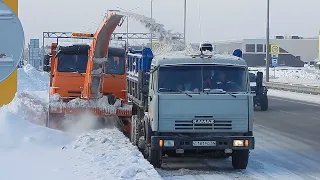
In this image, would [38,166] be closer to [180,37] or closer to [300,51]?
[180,37]

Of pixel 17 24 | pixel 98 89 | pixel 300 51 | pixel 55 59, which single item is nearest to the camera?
pixel 17 24

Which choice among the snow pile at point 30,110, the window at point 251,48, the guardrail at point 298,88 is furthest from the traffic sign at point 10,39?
the window at point 251,48

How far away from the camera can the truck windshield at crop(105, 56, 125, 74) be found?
1824cm

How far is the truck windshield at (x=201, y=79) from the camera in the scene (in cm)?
1223

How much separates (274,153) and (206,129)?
158 inches

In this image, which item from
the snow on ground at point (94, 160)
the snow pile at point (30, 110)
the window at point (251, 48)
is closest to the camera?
the snow on ground at point (94, 160)

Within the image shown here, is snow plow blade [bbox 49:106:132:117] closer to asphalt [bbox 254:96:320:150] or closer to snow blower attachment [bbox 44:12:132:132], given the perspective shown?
snow blower attachment [bbox 44:12:132:132]

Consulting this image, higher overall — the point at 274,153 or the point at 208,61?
the point at 208,61

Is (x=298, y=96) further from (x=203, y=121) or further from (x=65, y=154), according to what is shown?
(x=203, y=121)

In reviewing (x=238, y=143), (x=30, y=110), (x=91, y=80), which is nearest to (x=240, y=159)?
(x=238, y=143)

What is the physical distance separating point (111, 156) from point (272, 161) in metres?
3.83

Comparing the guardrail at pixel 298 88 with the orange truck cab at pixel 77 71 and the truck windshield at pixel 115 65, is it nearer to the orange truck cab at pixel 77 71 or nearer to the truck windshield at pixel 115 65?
the truck windshield at pixel 115 65

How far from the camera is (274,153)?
1540cm

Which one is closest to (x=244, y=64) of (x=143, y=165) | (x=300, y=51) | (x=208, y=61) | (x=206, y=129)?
(x=208, y=61)
